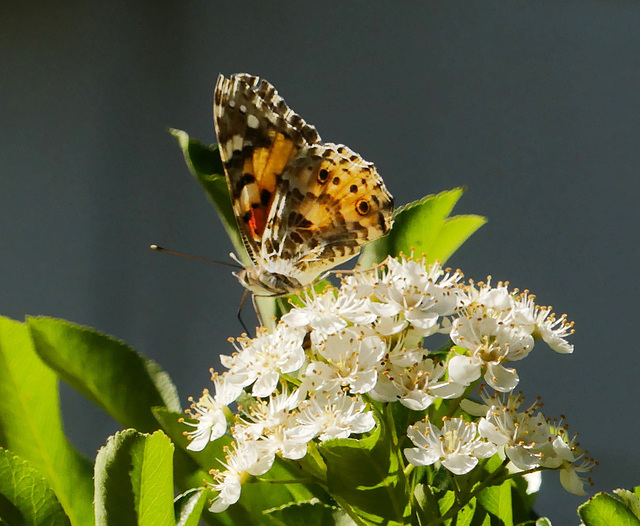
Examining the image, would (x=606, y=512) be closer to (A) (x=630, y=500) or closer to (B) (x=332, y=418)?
(A) (x=630, y=500)

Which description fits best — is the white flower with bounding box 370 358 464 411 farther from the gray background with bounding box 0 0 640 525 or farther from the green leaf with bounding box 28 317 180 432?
the gray background with bounding box 0 0 640 525

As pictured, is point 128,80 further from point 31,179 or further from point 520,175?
point 520,175

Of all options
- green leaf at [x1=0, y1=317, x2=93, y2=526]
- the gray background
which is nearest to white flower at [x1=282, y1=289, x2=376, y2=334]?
green leaf at [x1=0, y1=317, x2=93, y2=526]

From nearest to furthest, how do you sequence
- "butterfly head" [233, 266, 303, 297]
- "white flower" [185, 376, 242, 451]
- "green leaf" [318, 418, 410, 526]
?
"green leaf" [318, 418, 410, 526], "white flower" [185, 376, 242, 451], "butterfly head" [233, 266, 303, 297]

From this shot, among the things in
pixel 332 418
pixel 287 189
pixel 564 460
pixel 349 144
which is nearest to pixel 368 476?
pixel 332 418

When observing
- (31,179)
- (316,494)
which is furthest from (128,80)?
(316,494)
